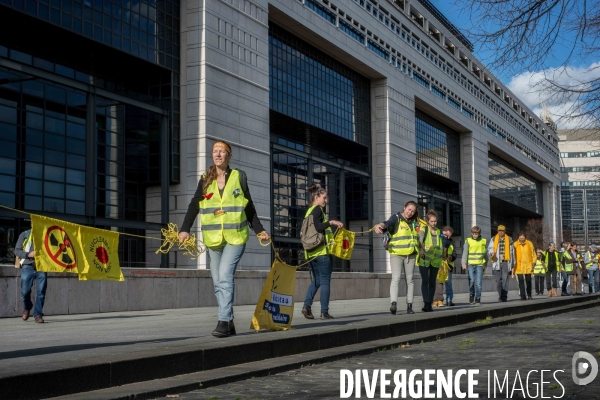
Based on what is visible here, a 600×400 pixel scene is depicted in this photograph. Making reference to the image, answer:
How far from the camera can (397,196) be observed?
53969 millimetres

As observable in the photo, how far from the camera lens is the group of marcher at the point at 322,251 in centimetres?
856

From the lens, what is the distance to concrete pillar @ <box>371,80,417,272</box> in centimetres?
5244

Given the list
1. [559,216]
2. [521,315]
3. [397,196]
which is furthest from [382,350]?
[559,216]

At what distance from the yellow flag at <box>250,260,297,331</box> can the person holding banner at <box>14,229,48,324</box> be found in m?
5.57

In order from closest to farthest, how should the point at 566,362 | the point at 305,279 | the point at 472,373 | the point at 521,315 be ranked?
1. the point at 472,373
2. the point at 566,362
3. the point at 521,315
4. the point at 305,279

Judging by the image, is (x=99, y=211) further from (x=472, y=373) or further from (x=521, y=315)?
(x=472, y=373)

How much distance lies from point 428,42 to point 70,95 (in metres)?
34.7

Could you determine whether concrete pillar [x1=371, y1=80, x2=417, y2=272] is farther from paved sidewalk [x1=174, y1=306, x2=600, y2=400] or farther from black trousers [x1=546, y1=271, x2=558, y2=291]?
paved sidewalk [x1=174, y1=306, x2=600, y2=400]

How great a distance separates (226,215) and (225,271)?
560 millimetres

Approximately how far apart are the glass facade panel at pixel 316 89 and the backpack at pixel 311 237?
99.8ft

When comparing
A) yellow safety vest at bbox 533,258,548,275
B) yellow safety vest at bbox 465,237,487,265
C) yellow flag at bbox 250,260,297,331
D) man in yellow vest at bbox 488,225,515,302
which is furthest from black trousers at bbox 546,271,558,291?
yellow flag at bbox 250,260,297,331

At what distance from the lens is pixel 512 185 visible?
87875mm
